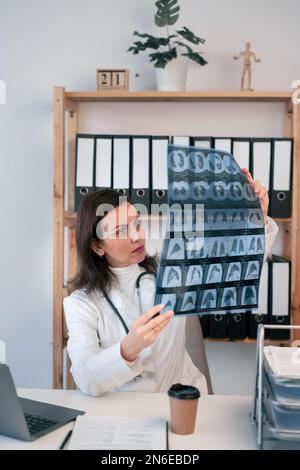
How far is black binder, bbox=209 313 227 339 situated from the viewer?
2711 mm

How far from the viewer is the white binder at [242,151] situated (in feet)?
8.70

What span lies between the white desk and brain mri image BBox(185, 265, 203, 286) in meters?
0.30

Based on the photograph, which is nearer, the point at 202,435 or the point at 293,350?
the point at 202,435

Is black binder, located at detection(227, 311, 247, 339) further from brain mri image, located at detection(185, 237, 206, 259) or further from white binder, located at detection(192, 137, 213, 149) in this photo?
brain mri image, located at detection(185, 237, 206, 259)

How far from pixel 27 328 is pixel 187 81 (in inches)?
56.4

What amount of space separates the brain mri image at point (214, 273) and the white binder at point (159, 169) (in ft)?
3.88

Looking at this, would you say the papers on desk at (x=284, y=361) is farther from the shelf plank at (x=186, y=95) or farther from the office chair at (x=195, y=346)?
the shelf plank at (x=186, y=95)

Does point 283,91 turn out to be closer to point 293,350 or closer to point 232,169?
point 232,169

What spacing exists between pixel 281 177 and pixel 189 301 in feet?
4.33

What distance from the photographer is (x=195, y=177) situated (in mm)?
1427

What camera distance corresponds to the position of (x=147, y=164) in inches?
104

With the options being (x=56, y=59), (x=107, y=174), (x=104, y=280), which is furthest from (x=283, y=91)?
(x=104, y=280)

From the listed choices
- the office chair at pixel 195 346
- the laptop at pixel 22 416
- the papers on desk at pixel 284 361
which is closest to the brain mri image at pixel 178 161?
the papers on desk at pixel 284 361

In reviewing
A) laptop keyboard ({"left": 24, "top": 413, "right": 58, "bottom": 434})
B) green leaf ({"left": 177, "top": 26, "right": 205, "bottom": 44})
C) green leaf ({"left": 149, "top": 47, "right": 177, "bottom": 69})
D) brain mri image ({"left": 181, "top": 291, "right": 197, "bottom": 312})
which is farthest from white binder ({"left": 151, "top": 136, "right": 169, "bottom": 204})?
laptop keyboard ({"left": 24, "top": 413, "right": 58, "bottom": 434})
